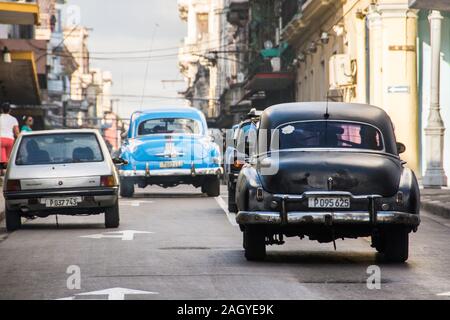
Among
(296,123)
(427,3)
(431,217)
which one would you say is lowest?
(431,217)

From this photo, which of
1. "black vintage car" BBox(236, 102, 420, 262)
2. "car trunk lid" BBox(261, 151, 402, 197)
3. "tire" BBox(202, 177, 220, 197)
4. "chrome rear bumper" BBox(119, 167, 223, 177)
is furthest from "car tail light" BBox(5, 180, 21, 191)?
"tire" BBox(202, 177, 220, 197)

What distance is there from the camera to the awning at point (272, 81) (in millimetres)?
61250

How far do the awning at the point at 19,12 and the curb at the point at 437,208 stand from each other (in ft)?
64.2

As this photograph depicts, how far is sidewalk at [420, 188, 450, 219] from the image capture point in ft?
74.8

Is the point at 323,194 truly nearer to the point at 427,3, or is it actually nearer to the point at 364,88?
the point at 427,3

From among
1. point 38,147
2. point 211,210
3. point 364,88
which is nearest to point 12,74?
point 364,88

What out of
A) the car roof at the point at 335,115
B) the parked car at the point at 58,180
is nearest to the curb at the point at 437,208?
the parked car at the point at 58,180

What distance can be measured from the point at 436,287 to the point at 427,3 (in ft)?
59.4

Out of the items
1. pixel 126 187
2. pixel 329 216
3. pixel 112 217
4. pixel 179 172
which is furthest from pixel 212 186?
pixel 329 216

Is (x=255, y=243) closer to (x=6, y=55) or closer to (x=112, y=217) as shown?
(x=112, y=217)

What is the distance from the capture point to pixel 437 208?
76.4 feet

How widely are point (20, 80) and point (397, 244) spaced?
133ft

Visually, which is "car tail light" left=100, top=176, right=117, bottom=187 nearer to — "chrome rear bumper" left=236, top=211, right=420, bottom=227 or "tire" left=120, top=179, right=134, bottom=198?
"chrome rear bumper" left=236, top=211, right=420, bottom=227

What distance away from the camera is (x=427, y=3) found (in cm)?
2934
